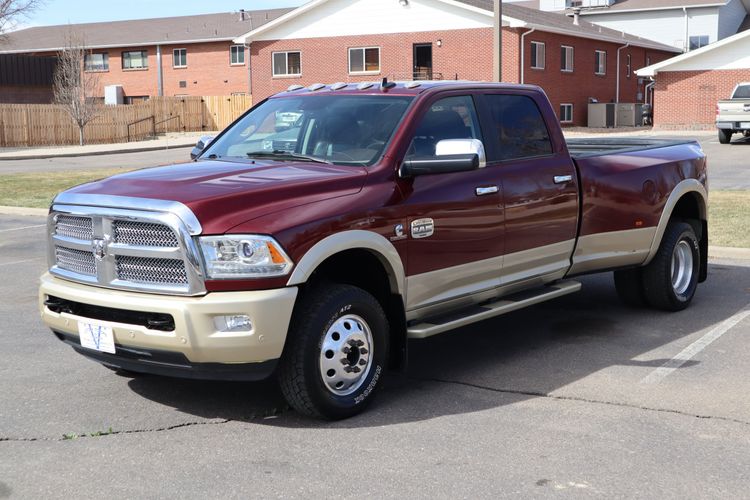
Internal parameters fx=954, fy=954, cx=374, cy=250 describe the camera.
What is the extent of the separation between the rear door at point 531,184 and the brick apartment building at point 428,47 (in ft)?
118

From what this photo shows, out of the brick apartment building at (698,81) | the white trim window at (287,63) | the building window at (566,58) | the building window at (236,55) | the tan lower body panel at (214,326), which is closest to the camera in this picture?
the tan lower body panel at (214,326)

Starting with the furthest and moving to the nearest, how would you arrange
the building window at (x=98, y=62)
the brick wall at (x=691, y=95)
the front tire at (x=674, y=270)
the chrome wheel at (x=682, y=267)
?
the building window at (x=98, y=62) → the brick wall at (x=691, y=95) → the chrome wheel at (x=682, y=267) → the front tire at (x=674, y=270)

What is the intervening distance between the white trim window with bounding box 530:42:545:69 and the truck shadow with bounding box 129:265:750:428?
36.5 m

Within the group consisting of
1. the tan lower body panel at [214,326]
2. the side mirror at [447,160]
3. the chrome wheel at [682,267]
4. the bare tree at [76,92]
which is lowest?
the chrome wheel at [682,267]

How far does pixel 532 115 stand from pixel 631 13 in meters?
65.6

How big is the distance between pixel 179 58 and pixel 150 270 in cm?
5693

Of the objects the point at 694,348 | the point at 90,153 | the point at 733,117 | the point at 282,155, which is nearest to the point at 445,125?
the point at 282,155

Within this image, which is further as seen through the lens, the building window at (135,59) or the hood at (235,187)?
the building window at (135,59)

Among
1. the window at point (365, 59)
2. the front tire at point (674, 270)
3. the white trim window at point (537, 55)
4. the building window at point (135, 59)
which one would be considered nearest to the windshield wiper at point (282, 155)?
the front tire at point (674, 270)

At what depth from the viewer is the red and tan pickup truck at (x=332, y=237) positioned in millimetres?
5012

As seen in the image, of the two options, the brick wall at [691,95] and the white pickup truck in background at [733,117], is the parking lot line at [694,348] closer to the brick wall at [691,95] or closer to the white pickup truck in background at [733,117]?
the white pickup truck in background at [733,117]

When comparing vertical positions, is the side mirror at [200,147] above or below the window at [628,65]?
below

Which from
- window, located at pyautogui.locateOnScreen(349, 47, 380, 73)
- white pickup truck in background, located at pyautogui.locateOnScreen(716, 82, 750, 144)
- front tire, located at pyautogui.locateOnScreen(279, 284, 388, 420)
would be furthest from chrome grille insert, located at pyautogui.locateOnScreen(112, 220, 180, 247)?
window, located at pyautogui.locateOnScreen(349, 47, 380, 73)

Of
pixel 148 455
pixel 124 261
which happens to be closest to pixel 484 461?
pixel 148 455
